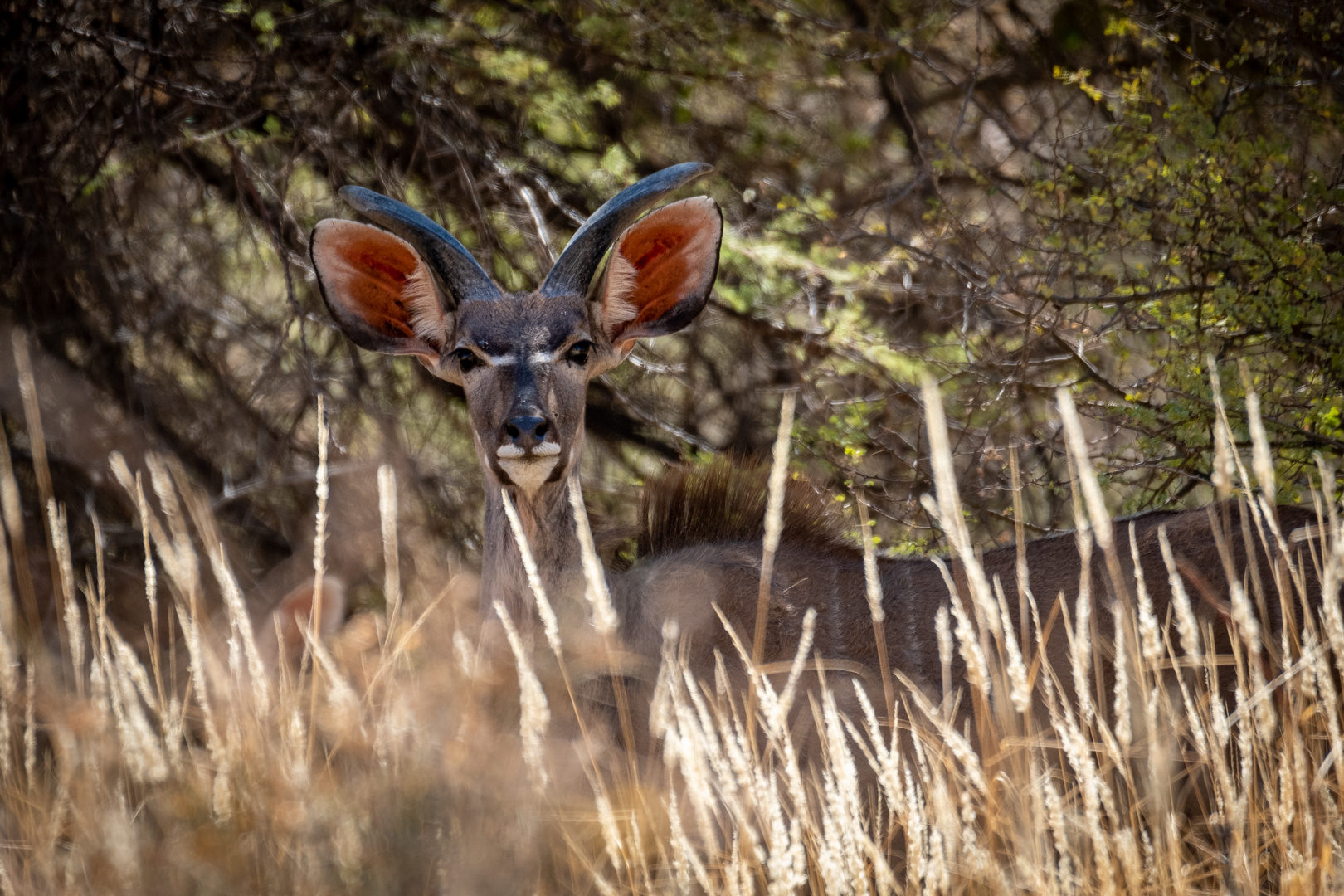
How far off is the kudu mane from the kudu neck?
1.43 feet

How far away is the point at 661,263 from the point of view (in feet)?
12.2

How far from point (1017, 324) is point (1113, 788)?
171cm

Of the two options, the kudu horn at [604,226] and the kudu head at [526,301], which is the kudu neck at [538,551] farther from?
the kudu horn at [604,226]

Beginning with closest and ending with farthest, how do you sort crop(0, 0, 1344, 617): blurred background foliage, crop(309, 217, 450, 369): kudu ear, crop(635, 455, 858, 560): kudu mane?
→ crop(309, 217, 450, 369): kudu ear
crop(635, 455, 858, 560): kudu mane
crop(0, 0, 1344, 617): blurred background foliage

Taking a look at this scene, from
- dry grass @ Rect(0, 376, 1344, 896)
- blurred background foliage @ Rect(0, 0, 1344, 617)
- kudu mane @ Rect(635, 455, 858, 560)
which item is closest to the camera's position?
dry grass @ Rect(0, 376, 1344, 896)

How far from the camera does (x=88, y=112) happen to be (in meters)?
4.61

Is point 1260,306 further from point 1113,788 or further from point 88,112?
point 88,112

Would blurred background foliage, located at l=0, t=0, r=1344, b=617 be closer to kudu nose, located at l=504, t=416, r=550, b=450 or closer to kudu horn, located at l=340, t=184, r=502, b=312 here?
kudu horn, located at l=340, t=184, r=502, b=312

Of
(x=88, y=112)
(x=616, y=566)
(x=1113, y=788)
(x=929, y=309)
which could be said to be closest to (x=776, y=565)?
(x=616, y=566)

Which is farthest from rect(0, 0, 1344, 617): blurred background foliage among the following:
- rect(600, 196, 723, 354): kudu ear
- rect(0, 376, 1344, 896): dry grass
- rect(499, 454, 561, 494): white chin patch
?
rect(0, 376, 1344, 896): dry grass

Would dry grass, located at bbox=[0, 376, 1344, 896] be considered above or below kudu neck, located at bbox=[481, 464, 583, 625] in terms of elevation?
below

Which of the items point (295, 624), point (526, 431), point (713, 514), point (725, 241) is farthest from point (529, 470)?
point (725, 241)

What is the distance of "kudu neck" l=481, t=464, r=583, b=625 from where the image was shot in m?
3.27

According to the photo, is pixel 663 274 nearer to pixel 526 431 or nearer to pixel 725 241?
pixel 526 431
